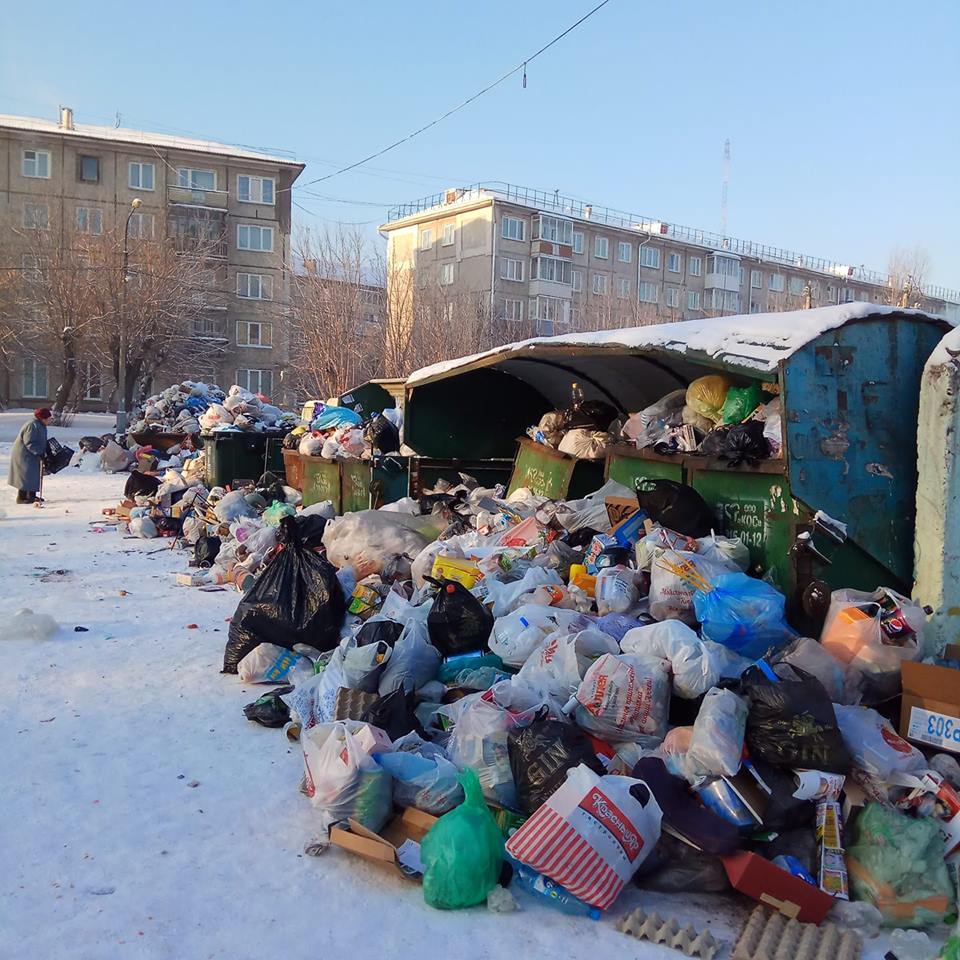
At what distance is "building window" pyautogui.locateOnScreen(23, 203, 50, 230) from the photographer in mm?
30688

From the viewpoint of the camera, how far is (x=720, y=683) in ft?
10.8

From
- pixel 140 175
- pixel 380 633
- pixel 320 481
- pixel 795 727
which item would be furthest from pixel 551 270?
pixel 795 727

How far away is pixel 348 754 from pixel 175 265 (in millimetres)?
29561

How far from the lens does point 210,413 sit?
38.5 feet

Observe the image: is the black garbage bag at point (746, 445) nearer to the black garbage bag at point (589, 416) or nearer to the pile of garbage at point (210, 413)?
the black garbage bag at point (589, 416)

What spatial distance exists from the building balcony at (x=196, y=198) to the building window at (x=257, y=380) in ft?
24.2

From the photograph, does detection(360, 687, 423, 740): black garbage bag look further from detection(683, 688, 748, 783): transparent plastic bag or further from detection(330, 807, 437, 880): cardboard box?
detection(683, 688, 748, 783): transparent plastic bag

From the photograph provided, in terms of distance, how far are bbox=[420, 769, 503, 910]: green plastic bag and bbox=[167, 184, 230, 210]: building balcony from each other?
38.5 metres

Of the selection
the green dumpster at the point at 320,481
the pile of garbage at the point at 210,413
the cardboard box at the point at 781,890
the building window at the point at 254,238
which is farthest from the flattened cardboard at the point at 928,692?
the building window at the point at 254,238

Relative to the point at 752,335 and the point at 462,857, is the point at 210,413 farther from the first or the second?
the point at 462,857

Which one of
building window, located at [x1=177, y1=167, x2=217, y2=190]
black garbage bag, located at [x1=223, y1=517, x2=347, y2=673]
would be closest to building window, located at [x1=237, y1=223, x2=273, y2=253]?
building window, located at [x1=177, y1=167, x2=217, y2=190]

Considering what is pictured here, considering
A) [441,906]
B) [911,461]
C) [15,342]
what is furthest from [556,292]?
[441,906]

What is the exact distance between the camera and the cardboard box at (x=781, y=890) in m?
2.57

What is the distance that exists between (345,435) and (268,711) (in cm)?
506
